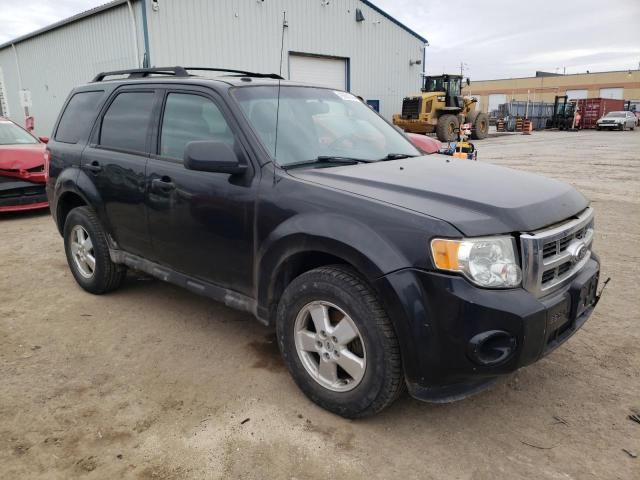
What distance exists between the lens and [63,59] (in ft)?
62.1

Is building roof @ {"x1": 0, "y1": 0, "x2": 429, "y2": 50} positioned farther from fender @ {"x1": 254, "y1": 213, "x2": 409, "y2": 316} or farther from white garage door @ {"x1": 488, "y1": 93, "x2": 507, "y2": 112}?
white garage door @ {"x1": 488, "y1": 93, "x2": 507, "y2": 112}

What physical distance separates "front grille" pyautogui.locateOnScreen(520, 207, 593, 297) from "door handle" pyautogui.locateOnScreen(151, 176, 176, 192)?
2272 millimetres

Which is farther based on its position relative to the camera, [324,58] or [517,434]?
[324,58]

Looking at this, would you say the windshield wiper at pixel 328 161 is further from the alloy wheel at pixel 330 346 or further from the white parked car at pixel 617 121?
the white parked car at pixel 617 121

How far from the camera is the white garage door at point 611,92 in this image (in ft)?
224

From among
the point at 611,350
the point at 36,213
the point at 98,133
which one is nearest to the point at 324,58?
the point at 36,213

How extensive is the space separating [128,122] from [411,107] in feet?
68.6

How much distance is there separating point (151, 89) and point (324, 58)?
56.6 ft

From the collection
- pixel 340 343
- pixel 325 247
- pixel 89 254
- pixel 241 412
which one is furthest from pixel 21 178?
pixel 340 343

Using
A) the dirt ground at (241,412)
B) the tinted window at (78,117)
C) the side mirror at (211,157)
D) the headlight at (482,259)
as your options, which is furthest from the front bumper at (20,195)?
the headlight at (482,259)

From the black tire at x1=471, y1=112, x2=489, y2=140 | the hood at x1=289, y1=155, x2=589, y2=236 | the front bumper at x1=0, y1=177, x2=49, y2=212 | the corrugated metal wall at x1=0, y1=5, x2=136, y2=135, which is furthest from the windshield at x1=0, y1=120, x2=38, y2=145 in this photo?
the black tire at x1=471, y1=112, x2=489, y2=140

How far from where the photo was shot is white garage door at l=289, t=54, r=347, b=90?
18703 millimetres

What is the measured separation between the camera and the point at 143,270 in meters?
3.92

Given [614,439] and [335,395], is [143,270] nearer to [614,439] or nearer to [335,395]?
[335,395]
